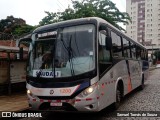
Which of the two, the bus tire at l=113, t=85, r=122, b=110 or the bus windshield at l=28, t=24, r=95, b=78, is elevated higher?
the bus windshield at l=28, t=24, r=95, b=78

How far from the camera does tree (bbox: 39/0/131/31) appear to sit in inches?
782

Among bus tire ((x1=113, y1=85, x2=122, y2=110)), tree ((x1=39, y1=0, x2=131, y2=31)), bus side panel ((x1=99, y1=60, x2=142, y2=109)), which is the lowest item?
bus tire ((x1=113, y1=85, x2=122, y2=110))

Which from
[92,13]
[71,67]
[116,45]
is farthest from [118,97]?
[92,13]

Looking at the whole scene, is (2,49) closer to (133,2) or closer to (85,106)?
(85,106)

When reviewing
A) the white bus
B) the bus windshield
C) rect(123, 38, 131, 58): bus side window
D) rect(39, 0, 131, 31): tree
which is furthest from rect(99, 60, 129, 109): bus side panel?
rect(39, 0, 131, 31): tree

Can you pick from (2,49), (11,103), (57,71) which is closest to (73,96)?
(57,71)

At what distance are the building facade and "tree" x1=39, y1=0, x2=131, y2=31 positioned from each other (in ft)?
305

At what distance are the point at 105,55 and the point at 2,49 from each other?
5.13 metres

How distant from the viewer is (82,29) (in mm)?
7621

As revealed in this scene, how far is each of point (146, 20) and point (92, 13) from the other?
10807 centimetres

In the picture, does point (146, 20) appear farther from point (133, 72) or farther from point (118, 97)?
point (118, 97)

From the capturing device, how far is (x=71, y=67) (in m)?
7.12

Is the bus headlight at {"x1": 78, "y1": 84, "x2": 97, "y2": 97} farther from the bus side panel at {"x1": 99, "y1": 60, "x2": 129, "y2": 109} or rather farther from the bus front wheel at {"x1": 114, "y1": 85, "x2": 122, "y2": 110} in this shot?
the bus front wheel at {"x1": 114, "y1": 85, "x2": 122, "y2": 110}

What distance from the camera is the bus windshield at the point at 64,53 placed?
715 cm
